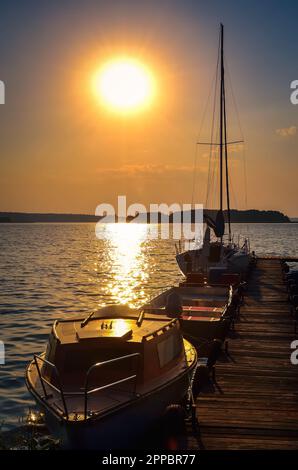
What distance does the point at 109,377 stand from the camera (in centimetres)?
1221

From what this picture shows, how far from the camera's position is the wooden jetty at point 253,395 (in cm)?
1141

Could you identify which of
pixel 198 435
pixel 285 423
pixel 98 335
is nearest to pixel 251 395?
pixel 285 423

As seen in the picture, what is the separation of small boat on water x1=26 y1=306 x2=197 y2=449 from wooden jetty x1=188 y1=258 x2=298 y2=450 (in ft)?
3.78

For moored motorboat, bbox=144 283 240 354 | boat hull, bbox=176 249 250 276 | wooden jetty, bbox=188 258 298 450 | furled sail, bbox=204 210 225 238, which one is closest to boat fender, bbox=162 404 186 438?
wooden jetty, bbox=188 258 298 450

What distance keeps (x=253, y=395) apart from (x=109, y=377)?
13.8 feet

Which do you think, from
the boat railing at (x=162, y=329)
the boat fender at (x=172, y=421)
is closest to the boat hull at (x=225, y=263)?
the boat railing at (x=162, y=329)

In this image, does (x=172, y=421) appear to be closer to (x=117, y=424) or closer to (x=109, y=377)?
(x=117, y=424)

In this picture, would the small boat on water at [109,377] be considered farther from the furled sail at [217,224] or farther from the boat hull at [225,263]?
the furled sail at [217,224]

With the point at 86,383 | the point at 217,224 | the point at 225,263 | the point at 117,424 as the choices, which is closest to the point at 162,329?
the point at 117,424

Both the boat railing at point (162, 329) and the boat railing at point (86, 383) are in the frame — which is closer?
the boat railing at point (86, 383)

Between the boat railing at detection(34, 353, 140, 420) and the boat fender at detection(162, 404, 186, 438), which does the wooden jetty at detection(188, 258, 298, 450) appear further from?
the boat railing at detection(34, 353, 140, 420)

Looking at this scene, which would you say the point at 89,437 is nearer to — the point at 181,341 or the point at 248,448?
the point at 248,448

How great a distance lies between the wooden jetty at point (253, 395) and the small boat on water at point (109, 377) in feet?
3.78

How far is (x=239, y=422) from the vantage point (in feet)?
40.0
